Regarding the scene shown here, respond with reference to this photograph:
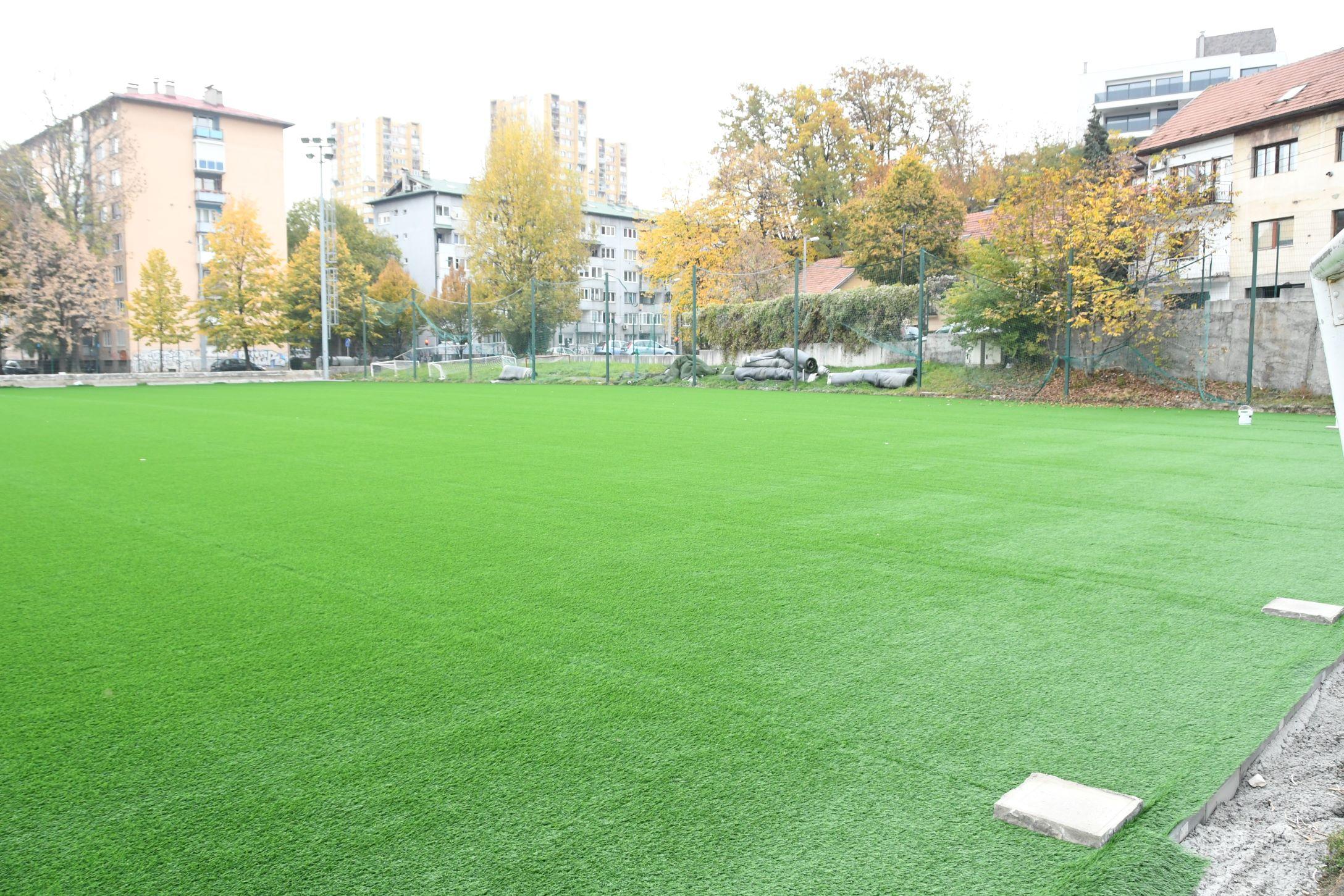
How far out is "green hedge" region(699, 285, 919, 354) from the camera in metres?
21.4

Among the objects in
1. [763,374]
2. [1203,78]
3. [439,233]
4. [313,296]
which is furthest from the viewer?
[439,233]

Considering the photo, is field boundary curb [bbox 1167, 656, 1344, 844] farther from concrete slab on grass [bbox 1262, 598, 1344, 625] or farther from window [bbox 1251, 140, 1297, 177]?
window [bbox 1251, 140, 1297, 177]

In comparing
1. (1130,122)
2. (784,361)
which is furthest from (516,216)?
(1130,122)

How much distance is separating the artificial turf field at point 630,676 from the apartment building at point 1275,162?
2587 cm

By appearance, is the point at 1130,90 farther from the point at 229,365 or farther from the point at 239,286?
the point at 229,365

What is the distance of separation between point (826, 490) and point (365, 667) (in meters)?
3.90

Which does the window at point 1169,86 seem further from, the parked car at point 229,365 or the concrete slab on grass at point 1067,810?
the concrete slab on grass at point 1067,810

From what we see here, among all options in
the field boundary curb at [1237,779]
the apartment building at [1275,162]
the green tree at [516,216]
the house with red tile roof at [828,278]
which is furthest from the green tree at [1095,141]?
the field boundary curb at [1237,779]

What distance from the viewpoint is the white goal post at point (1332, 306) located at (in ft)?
5.25

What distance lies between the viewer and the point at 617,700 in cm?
248

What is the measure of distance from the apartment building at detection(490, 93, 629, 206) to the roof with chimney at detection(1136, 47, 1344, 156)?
3641 inches

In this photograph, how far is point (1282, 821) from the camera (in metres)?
1.98

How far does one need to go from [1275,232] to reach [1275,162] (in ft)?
7.40

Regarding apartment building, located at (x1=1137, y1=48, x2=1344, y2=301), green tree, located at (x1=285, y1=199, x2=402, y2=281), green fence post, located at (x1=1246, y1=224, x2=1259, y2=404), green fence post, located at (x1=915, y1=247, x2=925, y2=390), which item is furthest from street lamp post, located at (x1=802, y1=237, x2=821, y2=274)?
green tree, located at (x1=285, y1=199, x2=402, y2=281)
